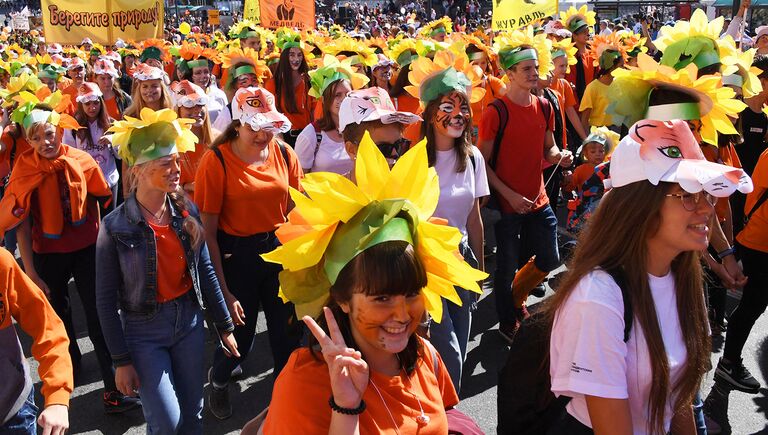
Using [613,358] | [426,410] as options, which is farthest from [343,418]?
[613,358]

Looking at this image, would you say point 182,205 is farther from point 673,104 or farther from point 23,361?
point 673,104

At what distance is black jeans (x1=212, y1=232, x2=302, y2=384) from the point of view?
411 centimetres

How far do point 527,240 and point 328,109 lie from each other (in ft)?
5.51

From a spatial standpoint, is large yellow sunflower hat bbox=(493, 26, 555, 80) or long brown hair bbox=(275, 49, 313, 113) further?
long brown hair bbox=(275, 49, 313, 113)

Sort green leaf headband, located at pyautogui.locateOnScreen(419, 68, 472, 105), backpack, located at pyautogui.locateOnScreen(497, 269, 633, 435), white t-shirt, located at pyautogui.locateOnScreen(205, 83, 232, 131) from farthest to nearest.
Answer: white t-shirt, located at pyautogui.locateOnScreen(205, 83, 232, 131), green leaf headband, located at pyautogui.locateOnScreen(419, 68, 472, 105), backpack, located at pyautogui.locateOnScreen(497, 269, 633, 435)

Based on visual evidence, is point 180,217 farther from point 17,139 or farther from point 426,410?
point 17,139

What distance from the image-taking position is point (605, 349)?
2.02m

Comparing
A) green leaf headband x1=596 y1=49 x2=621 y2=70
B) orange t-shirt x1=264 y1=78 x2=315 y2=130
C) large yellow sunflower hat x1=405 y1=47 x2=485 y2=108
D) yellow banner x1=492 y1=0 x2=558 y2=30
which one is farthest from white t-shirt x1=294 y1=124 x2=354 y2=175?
yellow banner x1=492 y1=0 x2=558 y2=30

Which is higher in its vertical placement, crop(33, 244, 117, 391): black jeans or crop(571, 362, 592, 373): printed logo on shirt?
crop(571, 362, 592, 373): printed logo on shirt

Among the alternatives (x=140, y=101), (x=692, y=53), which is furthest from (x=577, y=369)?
(x=140, y=101)

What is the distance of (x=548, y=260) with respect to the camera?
503cm

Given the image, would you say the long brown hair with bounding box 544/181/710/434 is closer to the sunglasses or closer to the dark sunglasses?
the sunglasses

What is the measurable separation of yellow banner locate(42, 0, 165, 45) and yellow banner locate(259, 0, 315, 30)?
112 inches

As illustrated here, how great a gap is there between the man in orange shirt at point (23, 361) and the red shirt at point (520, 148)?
304 centimetres
